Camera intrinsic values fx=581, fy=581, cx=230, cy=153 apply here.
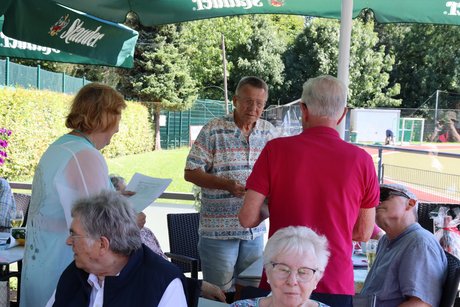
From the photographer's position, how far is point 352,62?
34.5m

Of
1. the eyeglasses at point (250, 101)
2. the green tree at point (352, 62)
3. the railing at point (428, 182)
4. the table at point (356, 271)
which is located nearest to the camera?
the table at point (356, 271)

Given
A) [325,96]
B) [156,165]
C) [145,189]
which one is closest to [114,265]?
[145,189]

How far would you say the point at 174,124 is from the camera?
2502cm

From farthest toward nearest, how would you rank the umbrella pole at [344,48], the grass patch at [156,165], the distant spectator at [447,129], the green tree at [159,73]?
the green tree at [159,73]
the grass patch at [156,165]
the distant spectator at [447,129]
the umbrella pole at [344,48]

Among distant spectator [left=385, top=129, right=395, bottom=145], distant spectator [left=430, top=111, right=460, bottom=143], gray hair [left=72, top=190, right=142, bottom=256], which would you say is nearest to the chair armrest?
gray hair [left=72, top=190, right=142, bottom=256]

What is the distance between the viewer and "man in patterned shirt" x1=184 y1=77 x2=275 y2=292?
357 cm

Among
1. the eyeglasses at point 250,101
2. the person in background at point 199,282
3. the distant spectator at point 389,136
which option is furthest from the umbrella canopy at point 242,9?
the distant spectator at point 389,136

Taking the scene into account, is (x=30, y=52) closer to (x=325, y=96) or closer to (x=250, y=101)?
(x=250, y=101)

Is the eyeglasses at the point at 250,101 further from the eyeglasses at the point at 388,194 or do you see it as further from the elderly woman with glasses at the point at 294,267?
the elderly woman with glasses at the point at 294,267

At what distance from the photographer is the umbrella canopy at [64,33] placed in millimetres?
4195

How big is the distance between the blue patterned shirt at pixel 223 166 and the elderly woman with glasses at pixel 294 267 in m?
1.49

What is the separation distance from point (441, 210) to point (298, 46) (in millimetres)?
32813

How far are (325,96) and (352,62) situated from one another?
3316cm

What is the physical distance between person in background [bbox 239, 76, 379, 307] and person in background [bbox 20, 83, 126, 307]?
685 mm
